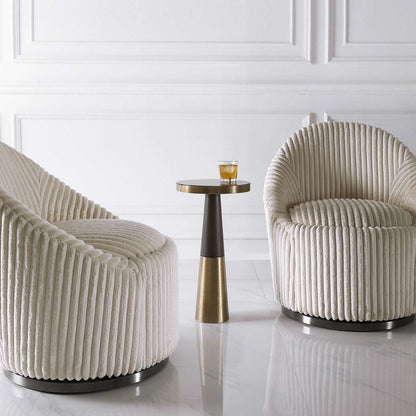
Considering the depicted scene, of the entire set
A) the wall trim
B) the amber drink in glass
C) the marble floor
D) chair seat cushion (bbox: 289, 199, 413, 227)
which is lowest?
the marble floor

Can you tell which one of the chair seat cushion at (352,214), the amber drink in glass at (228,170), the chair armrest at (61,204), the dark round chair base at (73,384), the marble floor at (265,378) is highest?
the amber drink in glass at (228,170)

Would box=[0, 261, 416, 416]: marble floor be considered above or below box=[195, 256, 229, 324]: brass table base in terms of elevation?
below

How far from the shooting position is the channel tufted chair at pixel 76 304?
5.62 feet

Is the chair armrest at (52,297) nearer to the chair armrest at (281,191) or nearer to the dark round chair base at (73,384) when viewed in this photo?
the dark round chair base at (73,384)

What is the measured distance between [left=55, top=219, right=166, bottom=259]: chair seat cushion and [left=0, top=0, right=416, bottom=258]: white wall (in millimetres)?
1620

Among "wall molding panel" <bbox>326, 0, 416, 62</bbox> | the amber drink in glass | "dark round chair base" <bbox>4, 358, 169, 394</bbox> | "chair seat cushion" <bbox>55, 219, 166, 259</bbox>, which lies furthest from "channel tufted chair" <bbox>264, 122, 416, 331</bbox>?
Answer: "wall molding panel" <bbox>326, 0, 416, 62</bbox>

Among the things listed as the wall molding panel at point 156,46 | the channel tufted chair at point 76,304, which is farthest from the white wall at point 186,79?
the channel tufted chair at point 76,304

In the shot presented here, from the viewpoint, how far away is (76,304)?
5.68 feet

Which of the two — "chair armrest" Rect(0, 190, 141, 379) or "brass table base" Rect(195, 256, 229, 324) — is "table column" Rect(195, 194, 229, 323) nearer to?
"brass table base" Rect(195, 256, 229, 324)

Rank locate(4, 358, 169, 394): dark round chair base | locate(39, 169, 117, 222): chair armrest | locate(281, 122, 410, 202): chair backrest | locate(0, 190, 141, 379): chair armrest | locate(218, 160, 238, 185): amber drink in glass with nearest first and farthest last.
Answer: locate(0, 190, 141, 379): chair armrest, locate(4, 358, 169, 394): dark round chair base, locate(39, 169, 117, 222): chair armrest, locate(218, 160, 238, 185): amber drink in glass, locate(281, 122, 410, 202): chair backrest

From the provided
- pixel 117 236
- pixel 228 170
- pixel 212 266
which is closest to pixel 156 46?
pixel 228 170

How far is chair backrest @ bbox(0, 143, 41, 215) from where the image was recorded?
82.2 inches

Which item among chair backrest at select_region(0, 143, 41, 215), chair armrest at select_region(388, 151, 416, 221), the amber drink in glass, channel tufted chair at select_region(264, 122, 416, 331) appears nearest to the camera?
chair backrest at select_region(0, 143, 41, 215)

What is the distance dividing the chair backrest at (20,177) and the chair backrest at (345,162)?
112 centimetres
